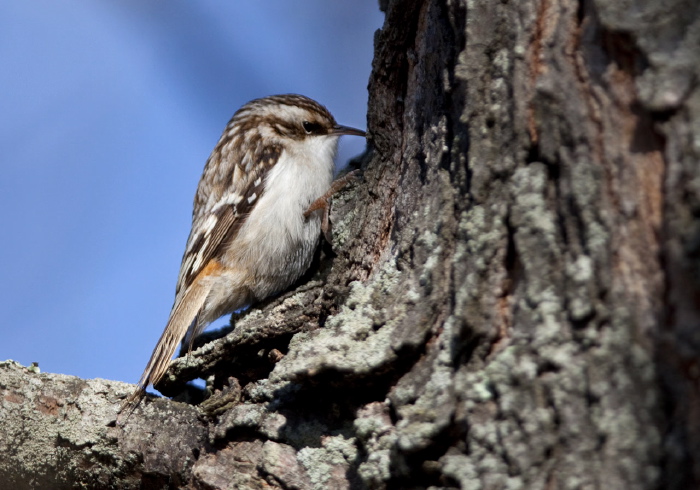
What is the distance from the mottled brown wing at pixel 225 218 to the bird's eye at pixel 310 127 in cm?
21

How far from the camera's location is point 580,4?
1329 millimetres

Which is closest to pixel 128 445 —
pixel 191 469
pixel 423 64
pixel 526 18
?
pixel 191 469

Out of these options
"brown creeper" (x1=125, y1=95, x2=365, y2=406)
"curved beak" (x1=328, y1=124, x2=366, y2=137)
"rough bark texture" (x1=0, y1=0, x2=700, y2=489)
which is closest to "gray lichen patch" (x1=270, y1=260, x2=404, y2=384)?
"rough bark texture" (x1=0, y1=0, x2=700, y2=489)

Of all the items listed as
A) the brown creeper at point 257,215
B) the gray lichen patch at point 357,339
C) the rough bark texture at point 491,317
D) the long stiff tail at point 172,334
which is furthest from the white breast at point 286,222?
the gray lichen patch at point 357,339

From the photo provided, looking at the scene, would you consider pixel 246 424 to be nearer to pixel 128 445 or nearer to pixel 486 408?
pixel 128 445

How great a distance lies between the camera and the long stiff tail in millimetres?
2209

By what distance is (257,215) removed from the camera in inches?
131

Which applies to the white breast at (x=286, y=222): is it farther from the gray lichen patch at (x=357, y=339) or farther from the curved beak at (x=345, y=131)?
the gray lichen patch at (x=357, y=339)

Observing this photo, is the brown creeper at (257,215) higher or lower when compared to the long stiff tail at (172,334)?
higher

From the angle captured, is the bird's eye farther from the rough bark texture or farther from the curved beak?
the rough bark texture

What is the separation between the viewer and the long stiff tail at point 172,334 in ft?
7.25

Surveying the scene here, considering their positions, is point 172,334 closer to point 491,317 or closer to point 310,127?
point 310,127

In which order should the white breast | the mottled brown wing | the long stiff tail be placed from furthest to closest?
1. the mottled brown wing
2. the white breast
3. the long stiff tail

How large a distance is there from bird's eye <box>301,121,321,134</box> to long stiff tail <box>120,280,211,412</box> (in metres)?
1.03
